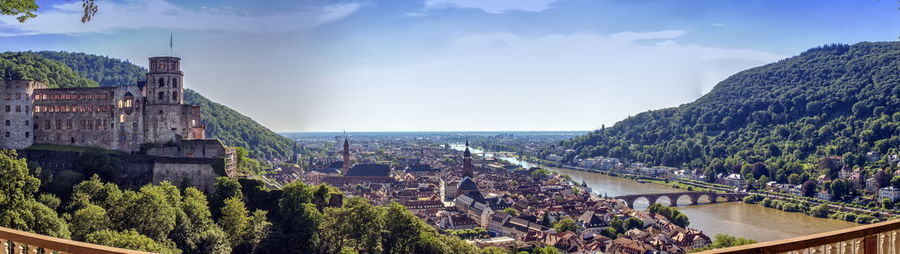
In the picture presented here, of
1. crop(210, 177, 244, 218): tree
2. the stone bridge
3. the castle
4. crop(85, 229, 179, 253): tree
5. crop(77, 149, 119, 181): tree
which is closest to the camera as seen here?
crop(85, 229, 179, 253): tree

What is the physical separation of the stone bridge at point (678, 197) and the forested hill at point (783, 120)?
12624mm

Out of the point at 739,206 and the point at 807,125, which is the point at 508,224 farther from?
the point at 807,125

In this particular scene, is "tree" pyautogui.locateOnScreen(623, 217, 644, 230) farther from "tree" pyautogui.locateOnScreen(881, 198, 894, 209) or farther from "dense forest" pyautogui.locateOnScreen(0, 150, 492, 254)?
"tree" pyautogui.locateOnScreen(881, 198, 894, 209)

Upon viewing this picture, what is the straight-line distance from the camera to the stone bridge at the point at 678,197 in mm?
55688

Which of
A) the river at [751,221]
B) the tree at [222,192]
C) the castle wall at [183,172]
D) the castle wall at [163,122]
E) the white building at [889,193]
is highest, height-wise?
the castle wall at [163,122]

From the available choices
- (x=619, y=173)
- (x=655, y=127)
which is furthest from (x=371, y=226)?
(x=655, y=127)

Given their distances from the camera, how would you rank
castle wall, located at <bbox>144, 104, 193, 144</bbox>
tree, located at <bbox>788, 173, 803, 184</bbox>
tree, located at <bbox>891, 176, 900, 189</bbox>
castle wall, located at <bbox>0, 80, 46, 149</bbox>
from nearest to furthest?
castle wall, located at <bbox>0, 80, 46, 149</bbox>
castle wall, located at <bbox>144, 104, 193, 144</bbox>
tree, located at <bbox>891, 176, 900, 189</bbox>
tree, located at <bbox>788, 173, 803, 184</bbox>

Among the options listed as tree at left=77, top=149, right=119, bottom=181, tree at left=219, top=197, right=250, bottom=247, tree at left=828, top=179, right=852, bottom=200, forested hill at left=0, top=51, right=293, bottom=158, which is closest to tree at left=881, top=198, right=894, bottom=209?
tree at left=828, top=179, right=852, bottom=200

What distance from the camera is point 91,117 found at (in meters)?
24.3

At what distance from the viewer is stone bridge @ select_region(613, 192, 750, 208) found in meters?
55.7

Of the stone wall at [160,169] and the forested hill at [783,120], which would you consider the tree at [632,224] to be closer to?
the stone wall at [160,169]

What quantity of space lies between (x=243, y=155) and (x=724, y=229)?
30.9 meters

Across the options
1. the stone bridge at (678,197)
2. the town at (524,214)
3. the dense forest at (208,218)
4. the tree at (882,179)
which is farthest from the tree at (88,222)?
the tree at (882,179)

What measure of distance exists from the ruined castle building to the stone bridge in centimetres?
4036
